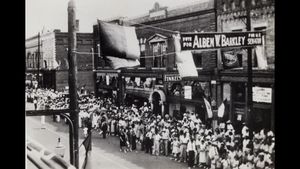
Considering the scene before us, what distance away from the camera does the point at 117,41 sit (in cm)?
799

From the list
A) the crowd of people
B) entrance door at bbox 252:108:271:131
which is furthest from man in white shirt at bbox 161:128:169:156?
entrance door at bbox 252:108:271:131

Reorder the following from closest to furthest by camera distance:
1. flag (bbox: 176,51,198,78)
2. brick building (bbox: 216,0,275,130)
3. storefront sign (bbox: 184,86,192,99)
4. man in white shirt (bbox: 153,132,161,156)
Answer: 1. flag (bbox: 176,51,198,78)
2. brick building (bbox: 216,0,275,130)
3. man in white shirt (bbox: 153,132,161,156)
4. storefront sign (bbox: 184,86,192,99)

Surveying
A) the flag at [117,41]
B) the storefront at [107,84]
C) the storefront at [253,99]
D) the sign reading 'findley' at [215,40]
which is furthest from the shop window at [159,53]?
the sign reading 'findley' at [215,40]

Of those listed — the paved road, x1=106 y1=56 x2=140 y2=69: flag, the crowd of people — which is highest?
x1=106 y1=56 x2=140 y2=69: flag

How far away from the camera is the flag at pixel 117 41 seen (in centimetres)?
781

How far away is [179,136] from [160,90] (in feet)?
13.0

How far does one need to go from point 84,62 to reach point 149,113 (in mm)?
2907

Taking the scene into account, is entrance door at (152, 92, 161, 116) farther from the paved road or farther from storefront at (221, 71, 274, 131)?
storefront at (221, 71, 274, 131)

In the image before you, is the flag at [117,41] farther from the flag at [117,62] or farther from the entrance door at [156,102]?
the entrance door at [156,102]

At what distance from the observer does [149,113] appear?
48.0ft

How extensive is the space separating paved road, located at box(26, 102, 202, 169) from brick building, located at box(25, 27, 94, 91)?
1.37m

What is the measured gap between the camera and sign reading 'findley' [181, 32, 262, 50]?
311 inches

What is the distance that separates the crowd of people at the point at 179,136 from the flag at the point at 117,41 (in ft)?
10.2
